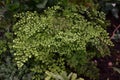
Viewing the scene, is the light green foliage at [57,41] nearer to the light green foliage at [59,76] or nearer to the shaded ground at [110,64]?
the light green foliage at [59,76]

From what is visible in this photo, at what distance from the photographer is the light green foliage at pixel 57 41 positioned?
316cm

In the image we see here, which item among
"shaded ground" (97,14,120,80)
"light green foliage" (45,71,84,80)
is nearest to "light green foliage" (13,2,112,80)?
"light green foliage" (45,71,84,80)

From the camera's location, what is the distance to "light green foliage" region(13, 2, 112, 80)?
124 inches

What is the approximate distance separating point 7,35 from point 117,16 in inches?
64.5

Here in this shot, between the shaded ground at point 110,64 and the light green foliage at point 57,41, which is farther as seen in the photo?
the shaded ground at point 110,64

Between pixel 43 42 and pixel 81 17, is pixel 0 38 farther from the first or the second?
pixel 81 17

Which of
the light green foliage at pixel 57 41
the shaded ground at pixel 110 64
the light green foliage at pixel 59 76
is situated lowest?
the shaded ground at pixel 110 64

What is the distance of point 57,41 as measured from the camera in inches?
125

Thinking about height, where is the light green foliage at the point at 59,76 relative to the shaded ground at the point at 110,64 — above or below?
above

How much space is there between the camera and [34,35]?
3229 mm

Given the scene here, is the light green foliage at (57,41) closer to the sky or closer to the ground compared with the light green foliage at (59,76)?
closer to the sky

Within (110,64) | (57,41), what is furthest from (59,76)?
(110,64)

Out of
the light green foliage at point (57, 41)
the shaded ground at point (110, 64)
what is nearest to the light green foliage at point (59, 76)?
the light green foliage at point (57, 41)

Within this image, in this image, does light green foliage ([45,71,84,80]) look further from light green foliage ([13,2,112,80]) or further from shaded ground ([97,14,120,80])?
shaded ground ([97,14,120,80])
